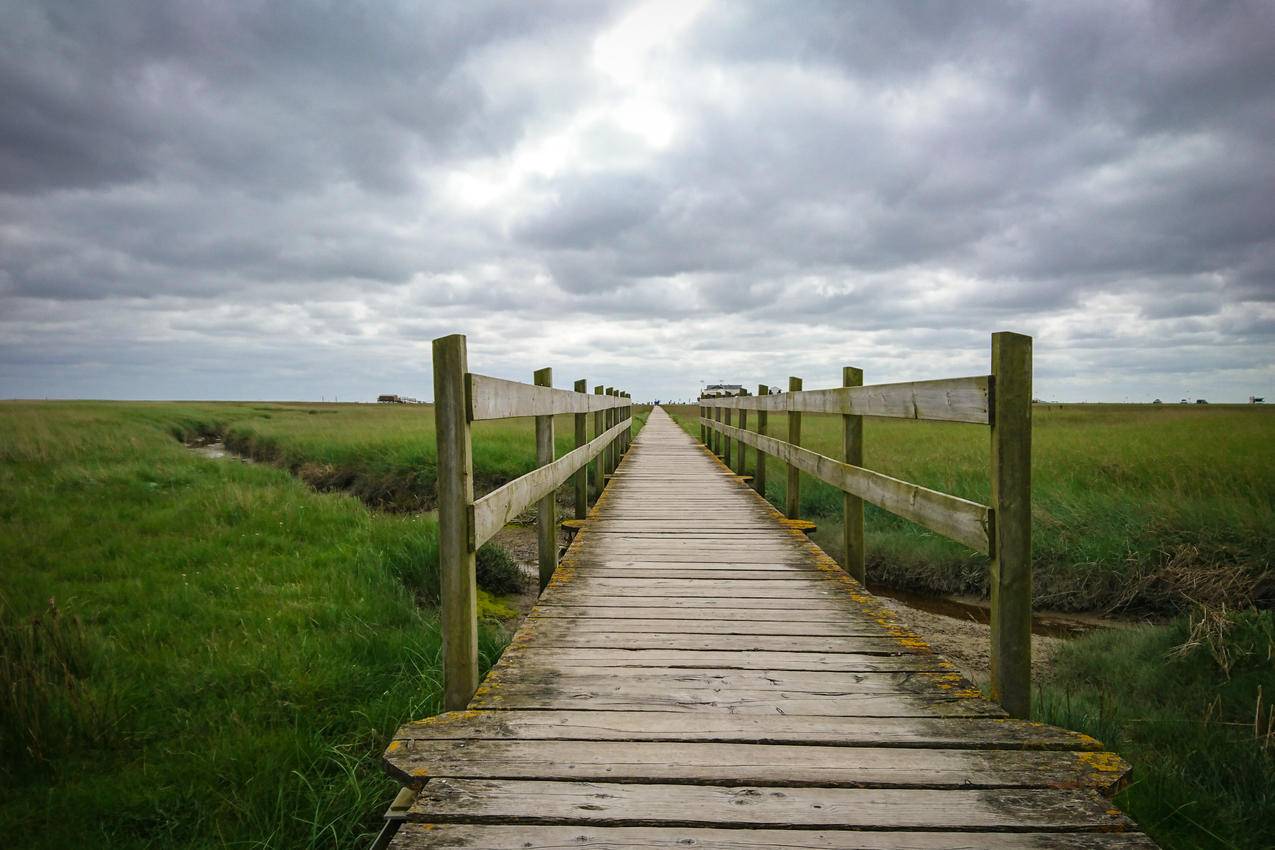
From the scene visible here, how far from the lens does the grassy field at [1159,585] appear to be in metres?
2.99

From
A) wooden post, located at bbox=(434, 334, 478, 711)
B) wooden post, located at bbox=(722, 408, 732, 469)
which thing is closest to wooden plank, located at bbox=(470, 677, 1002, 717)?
wooden post, located at bbox=(434, 334, 478, 711)

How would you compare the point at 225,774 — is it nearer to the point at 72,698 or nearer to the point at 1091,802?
the point at 72,698

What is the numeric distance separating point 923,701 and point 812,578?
1.80 meters

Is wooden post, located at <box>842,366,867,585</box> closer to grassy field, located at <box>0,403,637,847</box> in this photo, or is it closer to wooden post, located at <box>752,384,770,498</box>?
grassy field, located at <box>0,403,637,847</box>

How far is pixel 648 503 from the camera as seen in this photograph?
733cm

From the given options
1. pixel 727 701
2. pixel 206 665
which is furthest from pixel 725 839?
pixel 206 665

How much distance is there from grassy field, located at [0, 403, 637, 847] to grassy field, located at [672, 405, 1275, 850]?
3.15 meters

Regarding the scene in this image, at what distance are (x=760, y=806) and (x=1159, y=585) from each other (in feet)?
21.6

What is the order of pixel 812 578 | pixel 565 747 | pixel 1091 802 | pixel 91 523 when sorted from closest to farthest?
1. pixel 1091 802
2. pixel 565 747
3. pixel 812 578
4. pixel 91 523

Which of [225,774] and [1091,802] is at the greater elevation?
[1091,802]

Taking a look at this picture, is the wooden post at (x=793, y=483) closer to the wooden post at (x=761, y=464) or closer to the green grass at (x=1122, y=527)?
the wooden post at (x=761, y=464)

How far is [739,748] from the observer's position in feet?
7.06

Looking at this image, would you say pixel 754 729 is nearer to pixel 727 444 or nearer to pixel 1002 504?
pixel 1002 504

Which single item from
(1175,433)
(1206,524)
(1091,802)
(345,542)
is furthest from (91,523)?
(1175,433)
